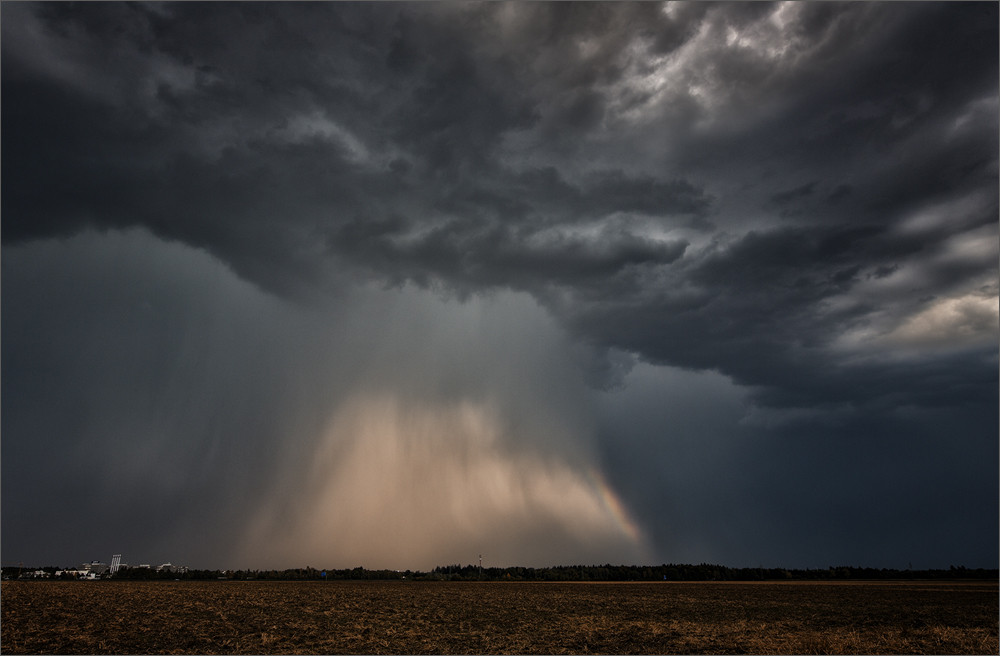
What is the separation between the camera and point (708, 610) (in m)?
52.7

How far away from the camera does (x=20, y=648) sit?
30688 mm

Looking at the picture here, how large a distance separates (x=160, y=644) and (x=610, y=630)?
28.1 meters

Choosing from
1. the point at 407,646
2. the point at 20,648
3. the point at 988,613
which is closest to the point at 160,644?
the point at 20,648

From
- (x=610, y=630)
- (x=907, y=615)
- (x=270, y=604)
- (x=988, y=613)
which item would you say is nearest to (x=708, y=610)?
(x=907, y=615)

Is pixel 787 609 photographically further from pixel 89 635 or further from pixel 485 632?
pixel 89 635

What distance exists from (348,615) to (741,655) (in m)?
31.6

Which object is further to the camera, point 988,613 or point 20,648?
point 988,613

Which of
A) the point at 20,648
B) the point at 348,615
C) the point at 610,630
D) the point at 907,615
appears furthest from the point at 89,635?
the point at 907,615

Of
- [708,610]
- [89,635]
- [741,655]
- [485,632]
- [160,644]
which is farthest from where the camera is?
[708,610]

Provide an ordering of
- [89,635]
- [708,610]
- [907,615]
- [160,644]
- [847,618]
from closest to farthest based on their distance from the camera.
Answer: [160,644] → [89,635] → [847,618] → [907,615] → [708,610]

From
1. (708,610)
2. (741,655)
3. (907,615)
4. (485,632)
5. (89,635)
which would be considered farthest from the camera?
(708,610)

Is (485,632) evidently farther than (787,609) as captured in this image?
No

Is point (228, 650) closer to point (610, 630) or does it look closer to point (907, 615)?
point (610, 630)

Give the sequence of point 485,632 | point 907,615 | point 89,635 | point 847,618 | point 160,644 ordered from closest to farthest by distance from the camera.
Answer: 1. point 160,644
2. point 89,635
3. point 485,632
4. point 847,618
5. point 907,615
